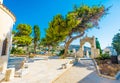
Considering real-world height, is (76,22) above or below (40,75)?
above

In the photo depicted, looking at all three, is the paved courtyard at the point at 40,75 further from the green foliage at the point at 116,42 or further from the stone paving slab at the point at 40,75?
the green foliage at the point at 116,42

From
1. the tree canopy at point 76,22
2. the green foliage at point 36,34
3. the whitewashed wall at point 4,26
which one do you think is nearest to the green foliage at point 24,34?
the green foliage at point 36,34

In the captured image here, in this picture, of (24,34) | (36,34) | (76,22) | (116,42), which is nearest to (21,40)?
(24,34)

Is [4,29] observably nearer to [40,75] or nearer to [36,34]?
[40,75]

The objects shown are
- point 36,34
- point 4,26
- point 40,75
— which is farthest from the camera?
point 36,34

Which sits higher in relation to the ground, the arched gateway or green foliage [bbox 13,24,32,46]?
green foliage [bbox 13,24,32,46]

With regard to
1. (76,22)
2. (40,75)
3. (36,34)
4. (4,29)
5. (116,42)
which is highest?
(36,34)

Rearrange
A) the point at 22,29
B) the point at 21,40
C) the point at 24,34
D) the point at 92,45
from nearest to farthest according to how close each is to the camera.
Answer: the point at 92,45
the point at 21,40
the point at 22,29
the point at 24,34

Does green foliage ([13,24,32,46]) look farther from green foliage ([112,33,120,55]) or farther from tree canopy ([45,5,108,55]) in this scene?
green foliage ([112,33,120,55])

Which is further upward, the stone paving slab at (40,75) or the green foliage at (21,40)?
the green foliage at (21,40)

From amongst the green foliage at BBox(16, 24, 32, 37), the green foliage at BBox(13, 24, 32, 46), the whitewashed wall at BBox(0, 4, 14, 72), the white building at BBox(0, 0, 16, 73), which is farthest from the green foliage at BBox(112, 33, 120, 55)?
the whitewashed wall at BBox(0, 4, 14, 72)

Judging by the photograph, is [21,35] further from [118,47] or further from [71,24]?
[118,47]

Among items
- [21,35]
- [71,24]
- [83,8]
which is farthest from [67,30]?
[21,35]

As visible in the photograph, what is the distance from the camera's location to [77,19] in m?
23.5
